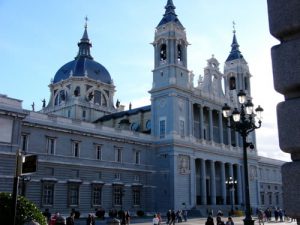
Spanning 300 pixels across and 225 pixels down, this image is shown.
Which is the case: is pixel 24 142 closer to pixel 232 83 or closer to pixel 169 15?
pixel 169 15

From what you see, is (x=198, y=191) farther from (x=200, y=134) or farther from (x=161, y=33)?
(x=161, y=33)

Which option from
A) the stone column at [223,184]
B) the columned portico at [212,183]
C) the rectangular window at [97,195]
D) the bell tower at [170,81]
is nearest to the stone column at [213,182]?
the columned portico at [212,183]

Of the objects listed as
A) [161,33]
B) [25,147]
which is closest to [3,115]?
[25,147]

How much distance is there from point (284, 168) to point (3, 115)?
3382 cm

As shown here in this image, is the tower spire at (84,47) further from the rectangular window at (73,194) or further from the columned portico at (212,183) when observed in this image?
the rectangular window at (73,194)

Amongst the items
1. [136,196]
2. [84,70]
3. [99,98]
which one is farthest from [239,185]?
[84,70]

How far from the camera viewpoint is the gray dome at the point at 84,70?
78744 mm

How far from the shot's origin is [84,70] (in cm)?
7869

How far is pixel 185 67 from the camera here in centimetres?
5541

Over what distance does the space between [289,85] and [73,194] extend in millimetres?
39865

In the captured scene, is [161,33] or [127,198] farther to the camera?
[161,33]

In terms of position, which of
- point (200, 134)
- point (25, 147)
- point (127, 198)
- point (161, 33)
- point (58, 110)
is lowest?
point (127, 198)

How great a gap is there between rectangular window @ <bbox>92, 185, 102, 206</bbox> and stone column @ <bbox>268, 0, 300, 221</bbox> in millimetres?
41178

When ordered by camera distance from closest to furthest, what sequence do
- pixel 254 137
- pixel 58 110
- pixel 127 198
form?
pixel 127 198 < pixel 254 137 < pixel 58 110
